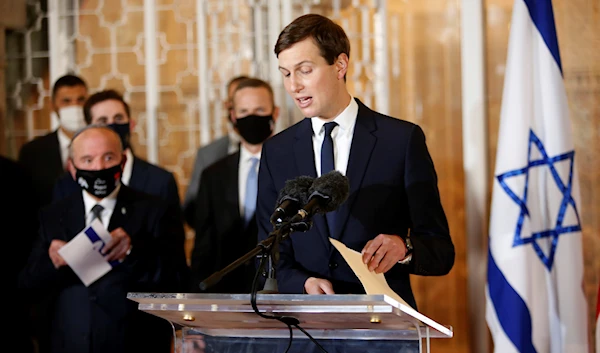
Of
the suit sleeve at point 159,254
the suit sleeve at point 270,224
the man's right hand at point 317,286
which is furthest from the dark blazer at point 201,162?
the man's right hand at point 317,286

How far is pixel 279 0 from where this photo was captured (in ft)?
18.8

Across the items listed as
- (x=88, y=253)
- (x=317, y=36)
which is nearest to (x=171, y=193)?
(x=88, y=253)

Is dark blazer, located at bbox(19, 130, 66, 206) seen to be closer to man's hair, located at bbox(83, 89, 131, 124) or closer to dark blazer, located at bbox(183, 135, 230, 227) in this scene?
man's hair, located at bbox(83, 89, 131, 124)

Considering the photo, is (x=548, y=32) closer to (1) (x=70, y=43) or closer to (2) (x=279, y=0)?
(2) (x=279, y=0)

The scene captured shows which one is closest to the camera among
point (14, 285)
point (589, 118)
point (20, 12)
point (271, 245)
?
point (271, 245)

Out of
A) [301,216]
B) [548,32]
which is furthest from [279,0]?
[301,216]

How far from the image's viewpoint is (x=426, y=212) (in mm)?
2811

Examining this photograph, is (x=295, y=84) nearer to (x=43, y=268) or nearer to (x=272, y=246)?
(x=272, y=246)

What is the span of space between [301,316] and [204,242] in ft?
8.85

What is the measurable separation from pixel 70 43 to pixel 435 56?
2.67 metres

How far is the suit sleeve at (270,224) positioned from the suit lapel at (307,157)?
4.9 inches

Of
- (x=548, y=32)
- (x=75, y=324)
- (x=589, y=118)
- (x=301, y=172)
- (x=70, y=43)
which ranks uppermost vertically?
(x=70, y=43)

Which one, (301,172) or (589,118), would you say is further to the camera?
(589,118)

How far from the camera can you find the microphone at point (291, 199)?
6.81 feet
